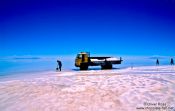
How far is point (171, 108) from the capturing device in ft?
32.1

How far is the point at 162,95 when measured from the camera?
12.6m

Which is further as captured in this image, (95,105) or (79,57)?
(79,57)

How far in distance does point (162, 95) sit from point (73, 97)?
15.0ft

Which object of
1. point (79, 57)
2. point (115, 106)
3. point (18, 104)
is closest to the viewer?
point (115, 106)

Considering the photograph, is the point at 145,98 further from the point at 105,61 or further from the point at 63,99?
the point at 105,61

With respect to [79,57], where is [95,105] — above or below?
below

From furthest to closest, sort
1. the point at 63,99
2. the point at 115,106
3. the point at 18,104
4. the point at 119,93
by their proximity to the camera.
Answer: the point at 119,93 < the point at 63,99 < the point at 18,104 < the point at 115,106

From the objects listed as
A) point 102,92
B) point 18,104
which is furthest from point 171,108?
point 18,104

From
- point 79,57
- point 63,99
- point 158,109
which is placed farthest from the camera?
point 79,57

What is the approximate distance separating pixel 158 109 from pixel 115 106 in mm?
1839

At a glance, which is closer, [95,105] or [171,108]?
[171,108]

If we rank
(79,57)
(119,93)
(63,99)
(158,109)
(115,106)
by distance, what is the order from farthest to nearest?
(79,57), (119,93), (63,99), (115,106), (158,109)

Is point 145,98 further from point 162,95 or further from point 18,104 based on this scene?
point 18,104

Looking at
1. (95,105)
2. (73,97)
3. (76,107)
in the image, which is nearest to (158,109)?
(95,105)
